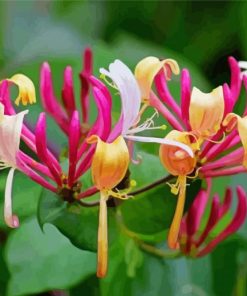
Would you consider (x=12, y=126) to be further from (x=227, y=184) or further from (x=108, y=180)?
(x=227, y=184)

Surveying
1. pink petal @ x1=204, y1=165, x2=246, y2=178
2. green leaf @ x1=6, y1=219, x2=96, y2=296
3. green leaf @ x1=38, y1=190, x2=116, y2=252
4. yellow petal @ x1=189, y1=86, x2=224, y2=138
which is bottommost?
green leaf @ x1=6, y1=219, x2=96, y2=296

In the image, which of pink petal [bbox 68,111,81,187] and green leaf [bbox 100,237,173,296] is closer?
pink petal [bbox 68,111,81,187]

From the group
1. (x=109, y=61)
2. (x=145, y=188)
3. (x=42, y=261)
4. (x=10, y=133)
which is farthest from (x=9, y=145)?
(x=109, y=61)

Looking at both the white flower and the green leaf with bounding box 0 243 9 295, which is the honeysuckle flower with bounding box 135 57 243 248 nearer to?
the white flower

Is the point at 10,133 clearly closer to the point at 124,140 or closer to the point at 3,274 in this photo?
the point at 124,140

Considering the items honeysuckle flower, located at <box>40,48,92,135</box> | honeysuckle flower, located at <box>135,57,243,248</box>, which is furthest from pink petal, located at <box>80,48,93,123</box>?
honeysuckle flower, located at <box>135,57,243,248</box>

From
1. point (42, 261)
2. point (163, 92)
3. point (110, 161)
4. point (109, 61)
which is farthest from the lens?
point (109, 61)

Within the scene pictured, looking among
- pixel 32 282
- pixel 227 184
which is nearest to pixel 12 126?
pixel 32 282
